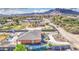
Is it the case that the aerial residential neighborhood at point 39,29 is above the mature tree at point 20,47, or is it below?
above

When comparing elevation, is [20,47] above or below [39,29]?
below

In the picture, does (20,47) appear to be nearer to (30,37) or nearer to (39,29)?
(30,37)

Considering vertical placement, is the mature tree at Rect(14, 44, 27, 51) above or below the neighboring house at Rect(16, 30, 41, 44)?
below

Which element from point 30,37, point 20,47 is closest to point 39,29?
point 30,37
